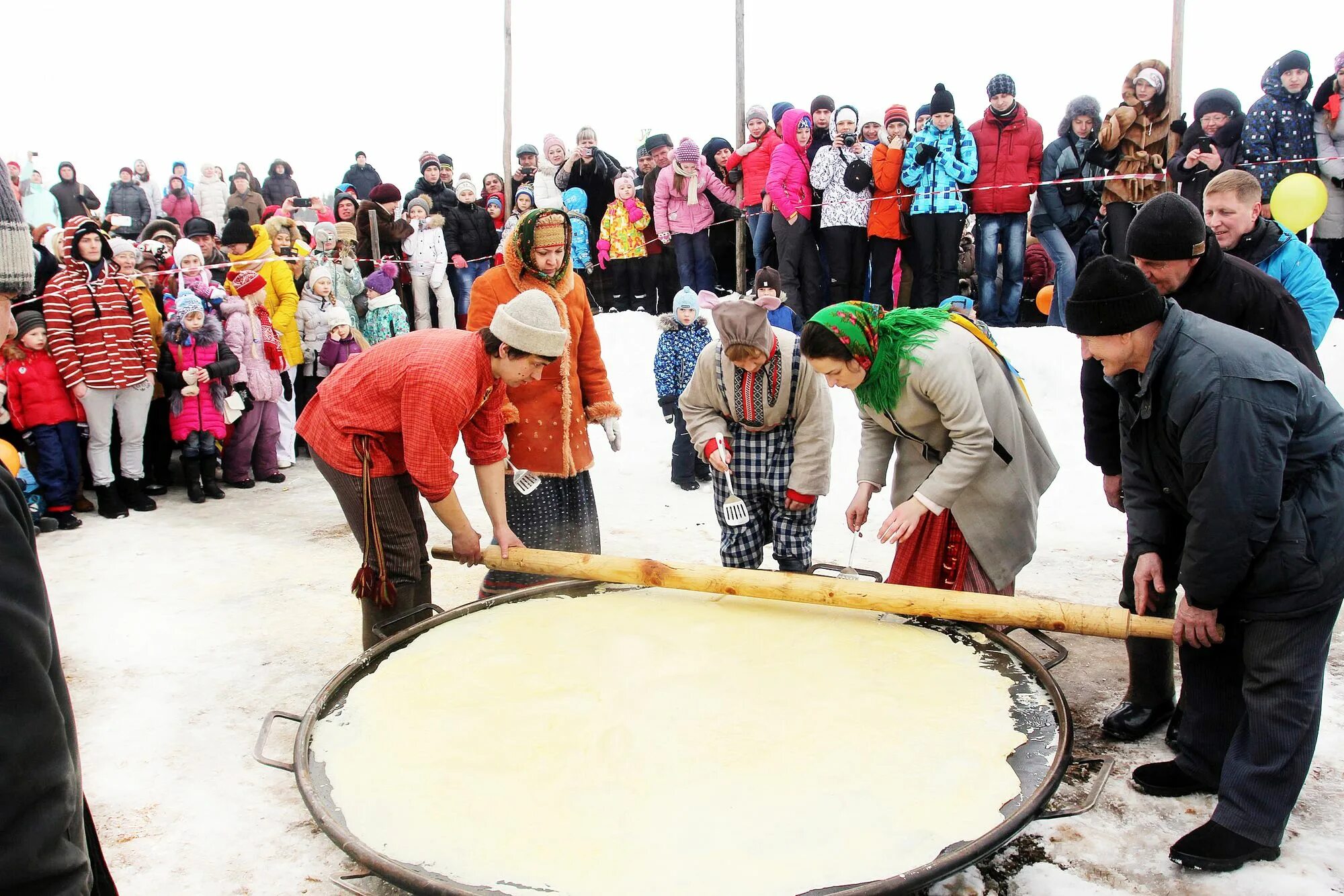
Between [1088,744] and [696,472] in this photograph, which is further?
[696,472]

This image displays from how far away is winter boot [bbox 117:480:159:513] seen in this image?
6738 millimetres

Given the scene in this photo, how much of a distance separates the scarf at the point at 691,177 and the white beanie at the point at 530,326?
6099 millimetres

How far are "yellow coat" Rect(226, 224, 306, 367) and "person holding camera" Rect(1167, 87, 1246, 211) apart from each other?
7.00 meters

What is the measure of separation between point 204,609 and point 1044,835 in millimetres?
4042

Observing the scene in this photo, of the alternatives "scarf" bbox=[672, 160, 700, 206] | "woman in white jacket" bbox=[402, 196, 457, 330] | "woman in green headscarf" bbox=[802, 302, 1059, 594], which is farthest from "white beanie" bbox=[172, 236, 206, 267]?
"woman in green headscarf" bbox=[802, 302, 1059, 594]

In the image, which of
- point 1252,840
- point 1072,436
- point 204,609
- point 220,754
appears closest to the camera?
point 1252,840

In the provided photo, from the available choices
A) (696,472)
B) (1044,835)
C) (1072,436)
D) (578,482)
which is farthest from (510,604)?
(1072,436)

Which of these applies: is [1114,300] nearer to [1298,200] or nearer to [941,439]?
[941,439]

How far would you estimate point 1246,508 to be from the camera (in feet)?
7.03

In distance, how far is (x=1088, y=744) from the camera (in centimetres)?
308

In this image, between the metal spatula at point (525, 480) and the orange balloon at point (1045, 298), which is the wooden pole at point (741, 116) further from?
the metal spatula at point (525, 480)

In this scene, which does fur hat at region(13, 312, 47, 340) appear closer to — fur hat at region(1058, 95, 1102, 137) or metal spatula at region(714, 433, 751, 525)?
metal spatula at region(714, 433, 751, 525)

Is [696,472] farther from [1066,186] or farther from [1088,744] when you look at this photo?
[1088,744]

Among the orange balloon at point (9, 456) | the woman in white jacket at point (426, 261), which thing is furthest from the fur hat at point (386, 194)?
the orange balloon at point (9, 456)
